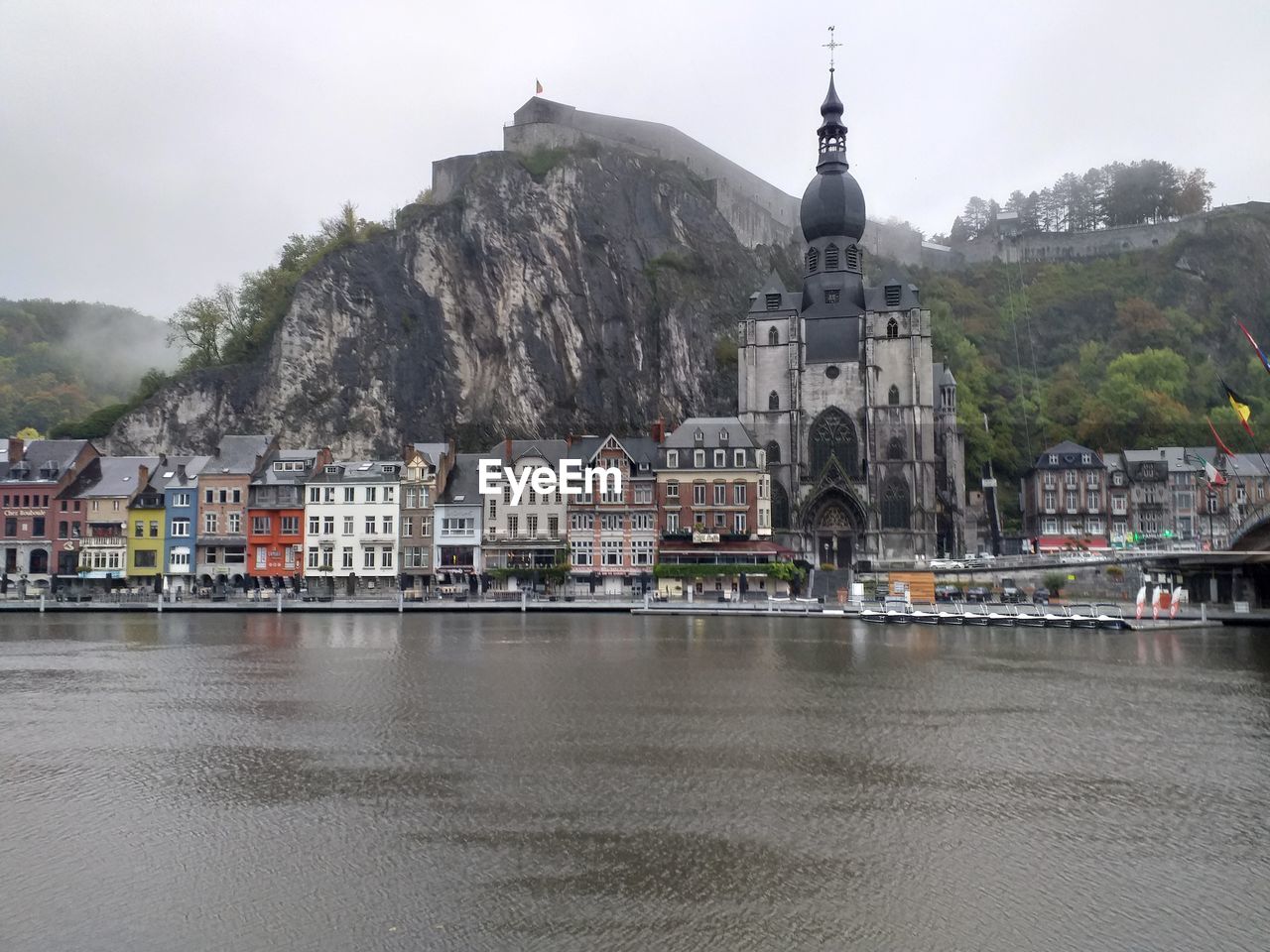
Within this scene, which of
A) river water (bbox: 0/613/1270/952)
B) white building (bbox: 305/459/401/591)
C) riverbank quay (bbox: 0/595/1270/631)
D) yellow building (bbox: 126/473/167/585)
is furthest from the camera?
yellow building (bbox: 126/473/167/585)

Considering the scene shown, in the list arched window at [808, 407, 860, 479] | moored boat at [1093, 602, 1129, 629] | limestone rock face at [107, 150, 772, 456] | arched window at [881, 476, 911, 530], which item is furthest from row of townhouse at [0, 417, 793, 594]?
moored boat at [1093, 602, 1129, 629]

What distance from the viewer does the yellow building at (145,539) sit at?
198 ft

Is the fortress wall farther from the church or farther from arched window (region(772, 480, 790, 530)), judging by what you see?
arched window (region(772, 480, 790, 530))

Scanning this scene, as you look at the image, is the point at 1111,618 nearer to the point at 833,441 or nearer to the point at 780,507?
the point at 780,507

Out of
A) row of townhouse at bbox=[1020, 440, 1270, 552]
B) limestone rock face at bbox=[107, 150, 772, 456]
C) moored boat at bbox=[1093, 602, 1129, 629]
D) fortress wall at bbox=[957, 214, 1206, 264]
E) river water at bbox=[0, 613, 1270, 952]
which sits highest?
fortress wall at bbox=[957, 214, 1206, 264]

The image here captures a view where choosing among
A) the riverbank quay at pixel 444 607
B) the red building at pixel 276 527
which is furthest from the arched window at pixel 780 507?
the red building at pixel 276 527

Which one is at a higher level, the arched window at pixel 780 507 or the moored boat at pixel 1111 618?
the arched window at pixel 780 507

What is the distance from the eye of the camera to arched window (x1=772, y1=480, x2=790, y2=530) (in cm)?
6500

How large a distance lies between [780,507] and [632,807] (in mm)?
50449

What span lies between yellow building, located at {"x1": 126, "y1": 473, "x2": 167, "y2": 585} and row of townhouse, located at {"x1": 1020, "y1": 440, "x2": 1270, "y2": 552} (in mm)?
55743

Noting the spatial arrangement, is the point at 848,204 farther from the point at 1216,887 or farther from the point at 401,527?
the point at 1216,887

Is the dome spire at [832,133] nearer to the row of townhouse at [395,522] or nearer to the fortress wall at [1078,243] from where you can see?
the row of townhouse at [395,522]

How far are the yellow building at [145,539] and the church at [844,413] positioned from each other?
36.1 metres

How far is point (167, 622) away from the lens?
47.9m
